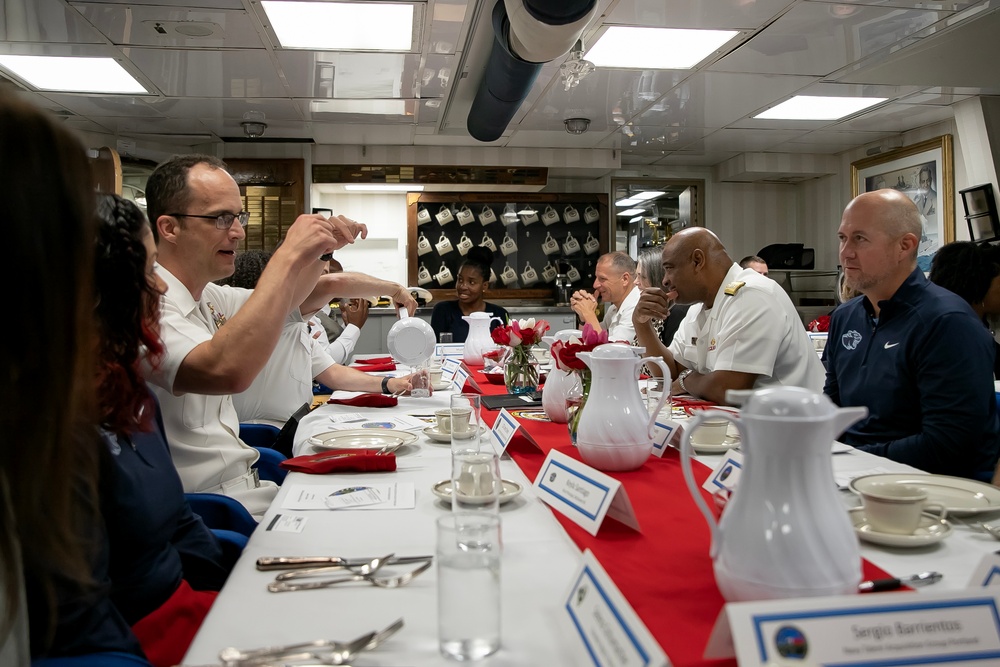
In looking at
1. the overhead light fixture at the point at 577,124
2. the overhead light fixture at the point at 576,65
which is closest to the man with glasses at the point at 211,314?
the overhead light fixture at the point at 576,65

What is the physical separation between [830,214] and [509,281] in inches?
157

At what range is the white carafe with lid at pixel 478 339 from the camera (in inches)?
152

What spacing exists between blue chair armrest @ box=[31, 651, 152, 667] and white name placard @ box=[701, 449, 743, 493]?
985mm

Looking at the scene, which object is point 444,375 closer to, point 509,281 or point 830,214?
point 509,281

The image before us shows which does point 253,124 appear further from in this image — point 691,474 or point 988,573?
point 988,573

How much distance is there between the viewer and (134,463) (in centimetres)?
120

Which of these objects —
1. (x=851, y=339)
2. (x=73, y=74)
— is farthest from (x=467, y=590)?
(x=73, y=74)

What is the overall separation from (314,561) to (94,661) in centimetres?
30

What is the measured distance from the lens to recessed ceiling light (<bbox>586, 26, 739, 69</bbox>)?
4.35m

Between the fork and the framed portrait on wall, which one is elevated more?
the framed portrait on wall

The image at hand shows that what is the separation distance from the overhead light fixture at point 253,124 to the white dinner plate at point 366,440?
5168 millimetres

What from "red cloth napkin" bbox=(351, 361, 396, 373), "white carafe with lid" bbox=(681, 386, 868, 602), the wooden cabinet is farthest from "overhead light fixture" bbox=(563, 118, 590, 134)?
"white carafe with lid" bbox=(681, 386, 868, 602)

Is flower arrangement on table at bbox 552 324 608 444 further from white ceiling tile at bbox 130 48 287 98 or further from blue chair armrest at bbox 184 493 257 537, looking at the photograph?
white ceiling tile at bbox 130 48 287 98

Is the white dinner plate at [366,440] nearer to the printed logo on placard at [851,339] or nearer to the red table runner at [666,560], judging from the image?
the red table runner at [666,560]
